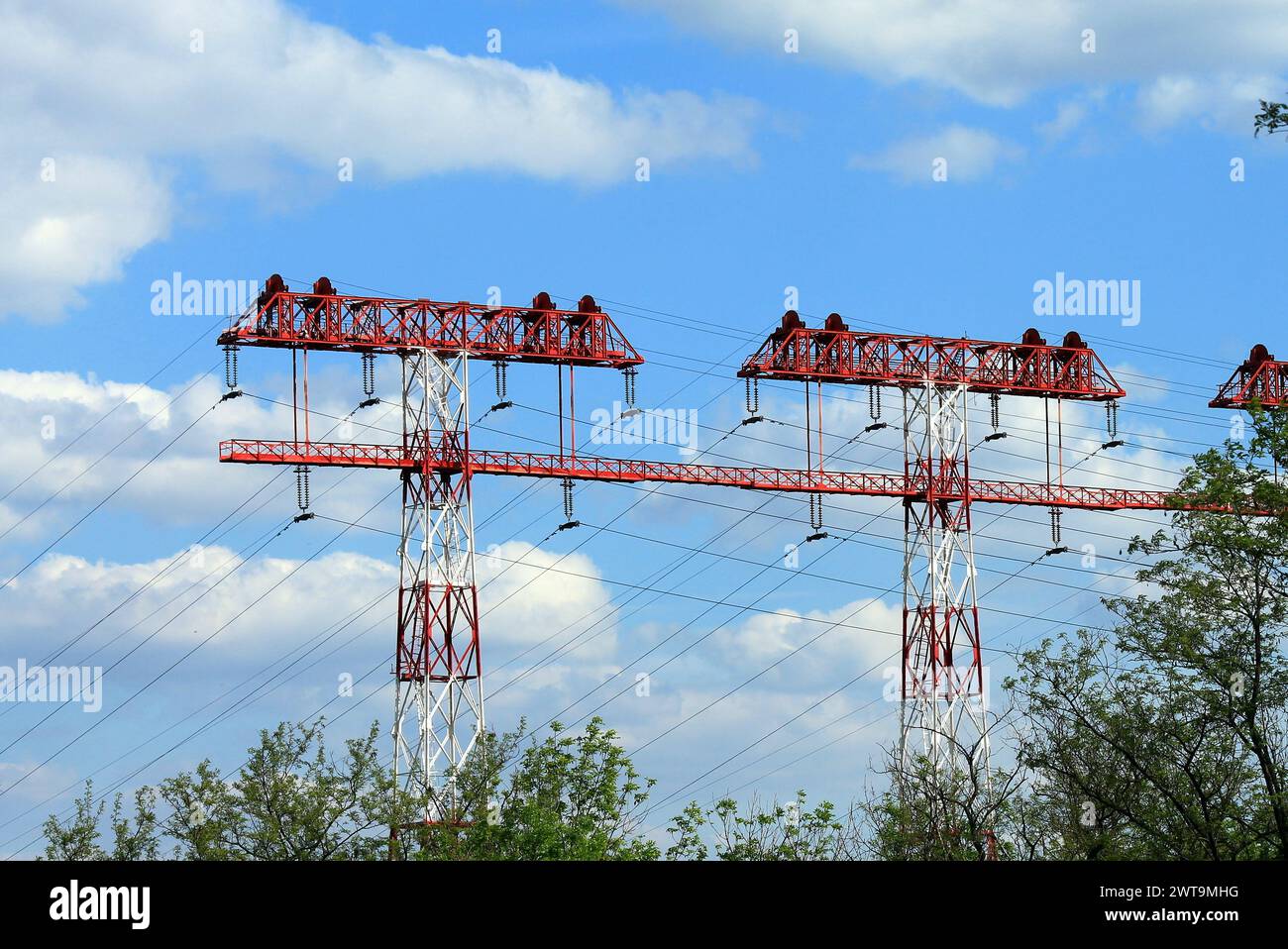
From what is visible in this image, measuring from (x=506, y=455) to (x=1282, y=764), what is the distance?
34.0 meters

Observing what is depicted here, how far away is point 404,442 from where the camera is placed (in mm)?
61938

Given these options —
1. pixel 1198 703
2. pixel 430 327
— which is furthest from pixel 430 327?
A: pixel 1198 703

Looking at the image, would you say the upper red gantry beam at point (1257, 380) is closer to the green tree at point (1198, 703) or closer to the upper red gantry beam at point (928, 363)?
the upper red gantry beam at point (928, 363)

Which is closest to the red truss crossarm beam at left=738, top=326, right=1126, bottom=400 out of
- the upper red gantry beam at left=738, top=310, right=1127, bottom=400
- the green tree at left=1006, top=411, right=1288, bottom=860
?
the upper red gantry beam at left=738, top=310, right=1127, bottom=400

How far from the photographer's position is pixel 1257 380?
78.7 metres

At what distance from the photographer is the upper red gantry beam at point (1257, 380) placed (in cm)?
7875

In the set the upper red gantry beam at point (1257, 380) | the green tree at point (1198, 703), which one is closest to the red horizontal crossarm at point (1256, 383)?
the upper red gantry beam at point (1257, 380)

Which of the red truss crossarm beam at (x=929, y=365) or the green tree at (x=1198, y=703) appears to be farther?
the red truss crossarm beam at (x=929, y=365)

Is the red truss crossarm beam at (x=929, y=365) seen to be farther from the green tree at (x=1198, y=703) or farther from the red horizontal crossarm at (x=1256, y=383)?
the green tree at (x=1198, y=703)

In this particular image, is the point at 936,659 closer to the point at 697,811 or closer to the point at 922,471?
the point at 922,471

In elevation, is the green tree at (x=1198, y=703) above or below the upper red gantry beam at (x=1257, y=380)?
below

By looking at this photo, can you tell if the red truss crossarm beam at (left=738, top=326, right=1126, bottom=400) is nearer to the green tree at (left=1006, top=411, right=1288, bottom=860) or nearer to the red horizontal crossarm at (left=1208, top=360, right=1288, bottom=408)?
the red horizontal crossarm at (left=1208, top=360, right=1288, bottom=408)

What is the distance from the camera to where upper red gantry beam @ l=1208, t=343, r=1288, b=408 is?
78.8 m
